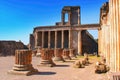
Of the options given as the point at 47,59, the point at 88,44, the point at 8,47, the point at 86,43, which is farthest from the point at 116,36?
the point at 88,44

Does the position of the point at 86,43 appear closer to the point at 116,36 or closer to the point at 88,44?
the point at 88,44

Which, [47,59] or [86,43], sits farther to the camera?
[86,43]

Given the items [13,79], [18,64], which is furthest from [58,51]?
[13,79]

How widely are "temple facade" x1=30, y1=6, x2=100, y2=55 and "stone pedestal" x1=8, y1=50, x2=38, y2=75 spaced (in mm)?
26347

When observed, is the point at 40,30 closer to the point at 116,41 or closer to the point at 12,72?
the point at 12,72

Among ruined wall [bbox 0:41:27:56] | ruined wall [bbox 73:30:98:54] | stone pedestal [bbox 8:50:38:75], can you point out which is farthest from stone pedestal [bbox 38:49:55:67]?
ruined wall [bbox 73:30:98:54]

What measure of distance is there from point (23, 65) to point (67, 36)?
31.5 m

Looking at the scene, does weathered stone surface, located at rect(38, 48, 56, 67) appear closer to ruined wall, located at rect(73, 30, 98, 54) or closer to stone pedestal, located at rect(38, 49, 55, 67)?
stone pedestal, located at rect(38, 49, 55, 67)

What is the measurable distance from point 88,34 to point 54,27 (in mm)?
7765

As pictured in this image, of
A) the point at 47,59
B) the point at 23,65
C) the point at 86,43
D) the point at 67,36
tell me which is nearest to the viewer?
the point at 23,65

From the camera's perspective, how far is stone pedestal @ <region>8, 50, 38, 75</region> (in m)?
12.2

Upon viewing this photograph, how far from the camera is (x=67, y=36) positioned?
143 feet

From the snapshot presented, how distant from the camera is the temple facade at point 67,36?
3959 cm

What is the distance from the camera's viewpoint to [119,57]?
8.62 meters
